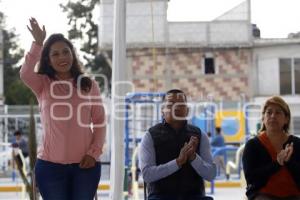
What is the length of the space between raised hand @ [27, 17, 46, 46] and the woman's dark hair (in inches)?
1.3

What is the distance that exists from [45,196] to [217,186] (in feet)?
33.4

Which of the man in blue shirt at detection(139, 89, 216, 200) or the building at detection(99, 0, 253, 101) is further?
the building at detection(99, 0, 253, 101)

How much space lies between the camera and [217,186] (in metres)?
13.8

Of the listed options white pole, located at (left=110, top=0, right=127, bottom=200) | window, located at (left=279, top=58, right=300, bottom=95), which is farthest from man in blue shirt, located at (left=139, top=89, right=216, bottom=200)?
window, located at (left=279, top=58, right=300, bottom=95)

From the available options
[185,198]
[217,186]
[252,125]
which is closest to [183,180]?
[185,198]

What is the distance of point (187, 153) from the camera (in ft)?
13.9

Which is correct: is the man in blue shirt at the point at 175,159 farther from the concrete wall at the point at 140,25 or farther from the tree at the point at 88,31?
the tree at the point at 88,31

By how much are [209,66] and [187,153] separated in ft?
62.5

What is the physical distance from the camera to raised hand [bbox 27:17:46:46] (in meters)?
3.91

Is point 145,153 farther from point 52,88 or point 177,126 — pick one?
point 52,88

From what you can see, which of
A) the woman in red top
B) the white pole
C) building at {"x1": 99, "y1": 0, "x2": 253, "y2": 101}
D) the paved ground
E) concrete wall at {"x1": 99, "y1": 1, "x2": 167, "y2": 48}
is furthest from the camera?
building at {"x1": 99, "y1": 0, "x2": 253, "y2": 101}

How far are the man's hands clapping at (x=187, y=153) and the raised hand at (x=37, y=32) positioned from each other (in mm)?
1046

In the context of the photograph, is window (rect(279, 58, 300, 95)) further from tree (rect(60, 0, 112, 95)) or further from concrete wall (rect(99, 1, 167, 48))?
tree (rect(60, 0, 112, 95))

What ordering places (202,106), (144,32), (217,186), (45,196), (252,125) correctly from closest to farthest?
(45,196)
(217,186)
(202,106)
(252,125)
(144,32)
